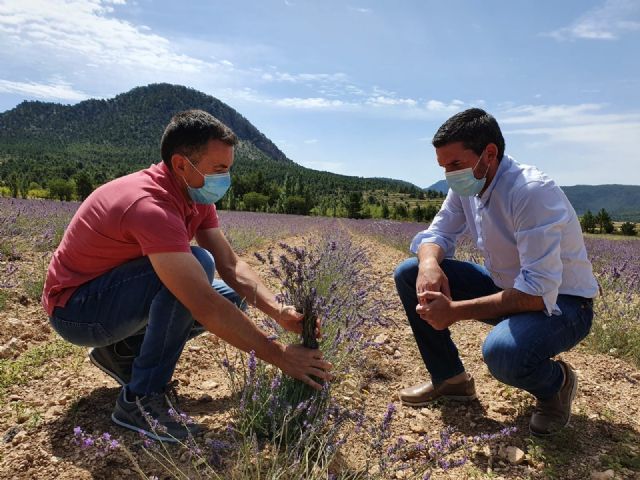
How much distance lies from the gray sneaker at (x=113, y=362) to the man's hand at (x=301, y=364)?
0.98 meters

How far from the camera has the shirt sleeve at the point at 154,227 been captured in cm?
165

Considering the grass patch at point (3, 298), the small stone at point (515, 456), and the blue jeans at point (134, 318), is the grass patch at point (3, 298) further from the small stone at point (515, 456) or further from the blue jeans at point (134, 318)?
the small stone at point (515, 456)

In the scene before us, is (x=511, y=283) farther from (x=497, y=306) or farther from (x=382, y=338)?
(x=382, y=338)

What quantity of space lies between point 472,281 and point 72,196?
49.9 meters

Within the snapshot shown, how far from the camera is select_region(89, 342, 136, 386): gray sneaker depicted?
2150mm

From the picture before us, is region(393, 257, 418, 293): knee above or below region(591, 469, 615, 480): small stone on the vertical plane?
above

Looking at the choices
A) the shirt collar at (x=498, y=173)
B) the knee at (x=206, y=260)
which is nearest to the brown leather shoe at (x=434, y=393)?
the shirt collar at (x=498, y=173)

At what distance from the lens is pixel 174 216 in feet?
5.67

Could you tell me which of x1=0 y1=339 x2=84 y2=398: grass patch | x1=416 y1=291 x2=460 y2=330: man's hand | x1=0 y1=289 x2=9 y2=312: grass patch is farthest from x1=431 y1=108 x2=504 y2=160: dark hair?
x1=0 y1=289 x2=9 y2=312: grass patch

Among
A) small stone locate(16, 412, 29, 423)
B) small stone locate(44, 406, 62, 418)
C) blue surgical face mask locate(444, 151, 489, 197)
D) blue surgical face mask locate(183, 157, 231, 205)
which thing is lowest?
small stone locate(16, 412, 29, 423)

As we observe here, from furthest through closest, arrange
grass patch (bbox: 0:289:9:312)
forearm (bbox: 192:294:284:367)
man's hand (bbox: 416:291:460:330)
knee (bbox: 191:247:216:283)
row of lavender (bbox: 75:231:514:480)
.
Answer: grass patch (bbox: 0:289:9:312), knee (bbox: 191:247:216:283), man's hand (bbox: 416:291:460:330), forearm (bbox: 192:294:284:367), row of lavender (bbox: 75:231:514:480)


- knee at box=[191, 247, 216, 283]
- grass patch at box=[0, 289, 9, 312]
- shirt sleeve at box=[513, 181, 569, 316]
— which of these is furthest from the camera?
grass patch at box=[0, 289, 9, 312]

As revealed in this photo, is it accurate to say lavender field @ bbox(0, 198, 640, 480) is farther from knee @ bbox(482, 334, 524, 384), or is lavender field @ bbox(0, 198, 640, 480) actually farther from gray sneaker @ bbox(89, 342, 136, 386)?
knee @ bbox(482, 334, 524, 384)

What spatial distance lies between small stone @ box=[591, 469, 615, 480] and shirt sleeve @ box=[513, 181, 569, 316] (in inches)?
24.3
